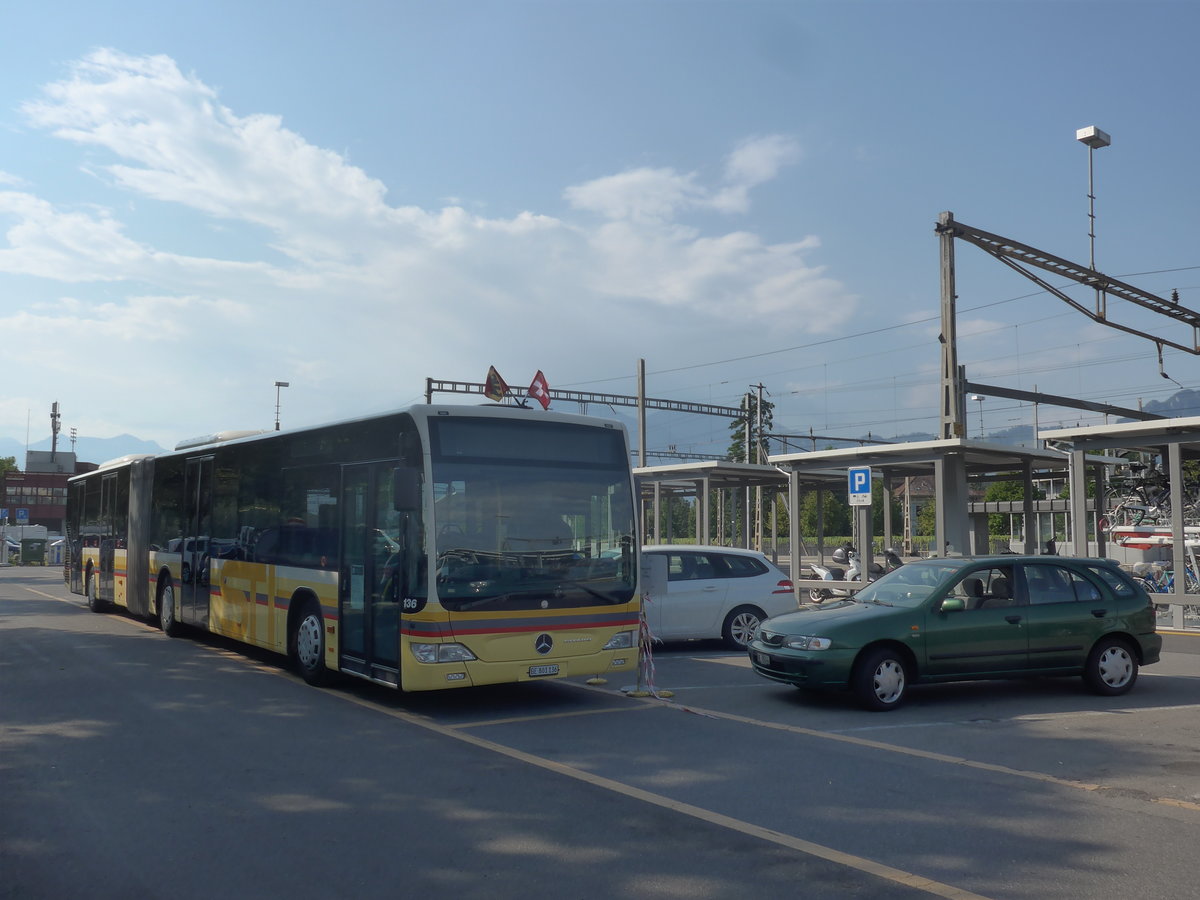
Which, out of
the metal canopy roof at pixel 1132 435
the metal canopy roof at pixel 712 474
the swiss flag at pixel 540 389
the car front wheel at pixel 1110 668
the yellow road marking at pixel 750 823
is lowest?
the yellow road marking at pixel 750 823

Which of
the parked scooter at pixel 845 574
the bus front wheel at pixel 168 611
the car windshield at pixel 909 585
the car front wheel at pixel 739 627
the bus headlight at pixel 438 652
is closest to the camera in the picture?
the bus headlight at pixel 438 652

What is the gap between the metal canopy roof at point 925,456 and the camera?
813 inches

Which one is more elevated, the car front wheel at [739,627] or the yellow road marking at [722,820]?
the car front wheel at [739,627]

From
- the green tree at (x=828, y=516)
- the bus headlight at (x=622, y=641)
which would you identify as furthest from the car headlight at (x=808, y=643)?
the green tree at (x=828, y=516)

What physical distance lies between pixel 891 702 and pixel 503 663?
12.3 feet

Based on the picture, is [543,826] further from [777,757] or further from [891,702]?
[891,702]

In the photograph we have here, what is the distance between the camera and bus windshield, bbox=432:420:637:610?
934cm

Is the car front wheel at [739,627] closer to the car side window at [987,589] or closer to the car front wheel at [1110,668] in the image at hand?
the car side window at [987,589]

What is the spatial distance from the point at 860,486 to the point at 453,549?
435 inches

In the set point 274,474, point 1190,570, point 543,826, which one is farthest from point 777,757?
point 1190,570

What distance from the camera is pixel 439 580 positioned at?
9.19 m

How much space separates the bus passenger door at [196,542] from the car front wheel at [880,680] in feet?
30.9

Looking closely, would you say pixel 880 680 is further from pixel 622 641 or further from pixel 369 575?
pixel 369 575

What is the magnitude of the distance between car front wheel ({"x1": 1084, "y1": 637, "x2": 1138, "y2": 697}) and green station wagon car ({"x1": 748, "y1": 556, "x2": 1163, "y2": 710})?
0.4 inches
